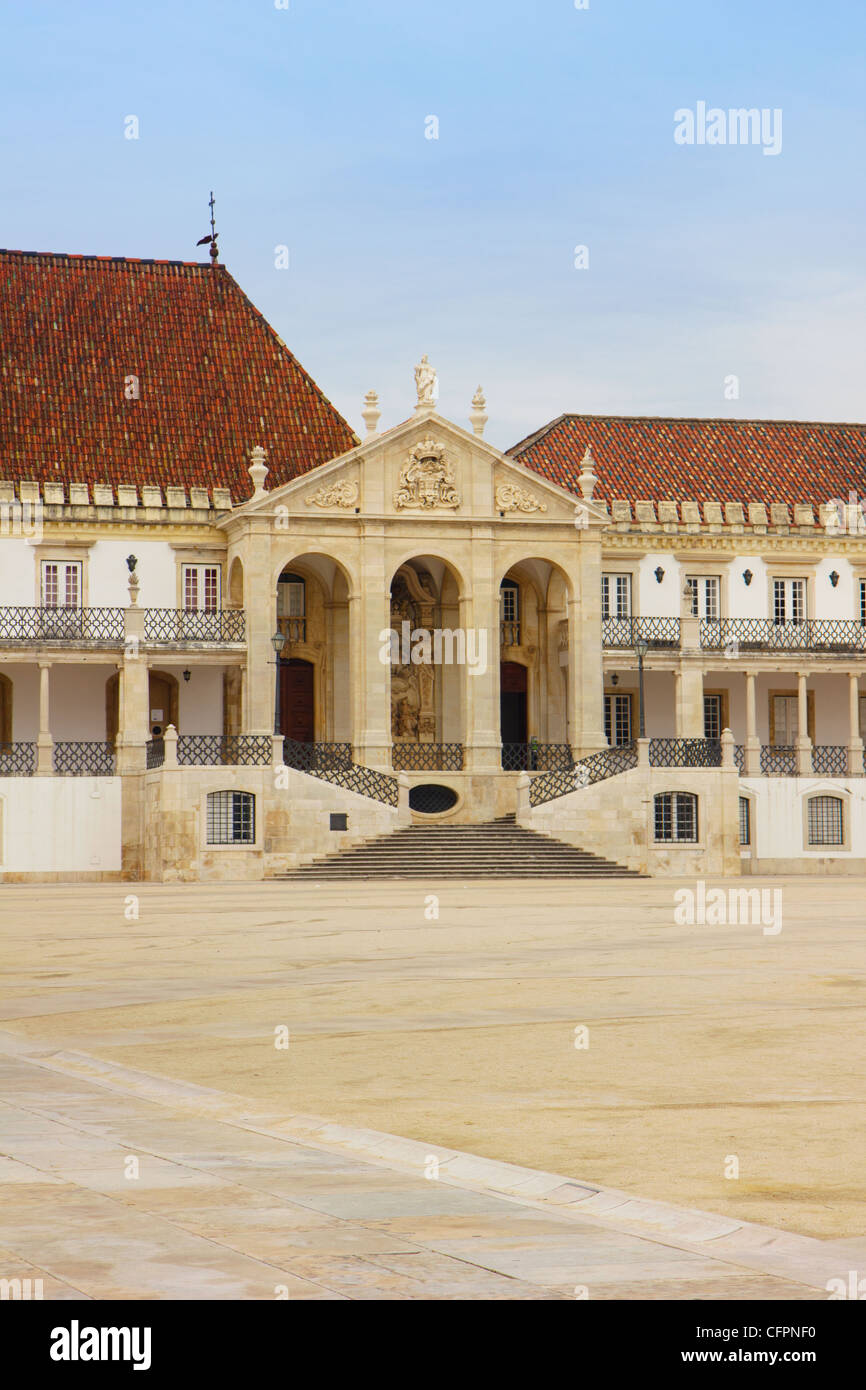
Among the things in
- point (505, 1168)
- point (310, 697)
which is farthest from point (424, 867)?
point (505, 1168)

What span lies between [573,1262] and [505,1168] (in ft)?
7.25

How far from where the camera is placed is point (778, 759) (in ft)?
180

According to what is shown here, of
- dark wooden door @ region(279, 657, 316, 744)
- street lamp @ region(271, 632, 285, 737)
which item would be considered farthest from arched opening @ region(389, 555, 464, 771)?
street lamp @ region(271, 632, 285, 737)

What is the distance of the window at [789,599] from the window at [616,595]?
4650 millimetres

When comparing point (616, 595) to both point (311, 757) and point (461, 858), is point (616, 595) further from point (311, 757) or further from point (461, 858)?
point (461, 858)

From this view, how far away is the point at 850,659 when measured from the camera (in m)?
55.2

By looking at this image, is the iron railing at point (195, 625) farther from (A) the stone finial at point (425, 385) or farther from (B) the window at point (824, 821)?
(B) the window at point (824, 821)

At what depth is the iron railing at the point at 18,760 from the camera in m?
46.8

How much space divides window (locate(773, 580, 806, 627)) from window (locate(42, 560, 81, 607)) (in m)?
20.4

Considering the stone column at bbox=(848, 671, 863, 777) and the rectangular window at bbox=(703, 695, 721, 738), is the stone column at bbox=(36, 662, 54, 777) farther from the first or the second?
the stone column at bbox=(848, 671, 863, 777)

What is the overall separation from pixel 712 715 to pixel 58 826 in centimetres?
2030

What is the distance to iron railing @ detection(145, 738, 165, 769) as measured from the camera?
1817 inches

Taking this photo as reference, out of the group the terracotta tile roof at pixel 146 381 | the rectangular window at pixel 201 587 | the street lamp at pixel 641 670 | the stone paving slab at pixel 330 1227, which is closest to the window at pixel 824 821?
the street lamp at pixel 641 670

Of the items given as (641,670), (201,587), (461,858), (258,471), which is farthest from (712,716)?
(258,471)
